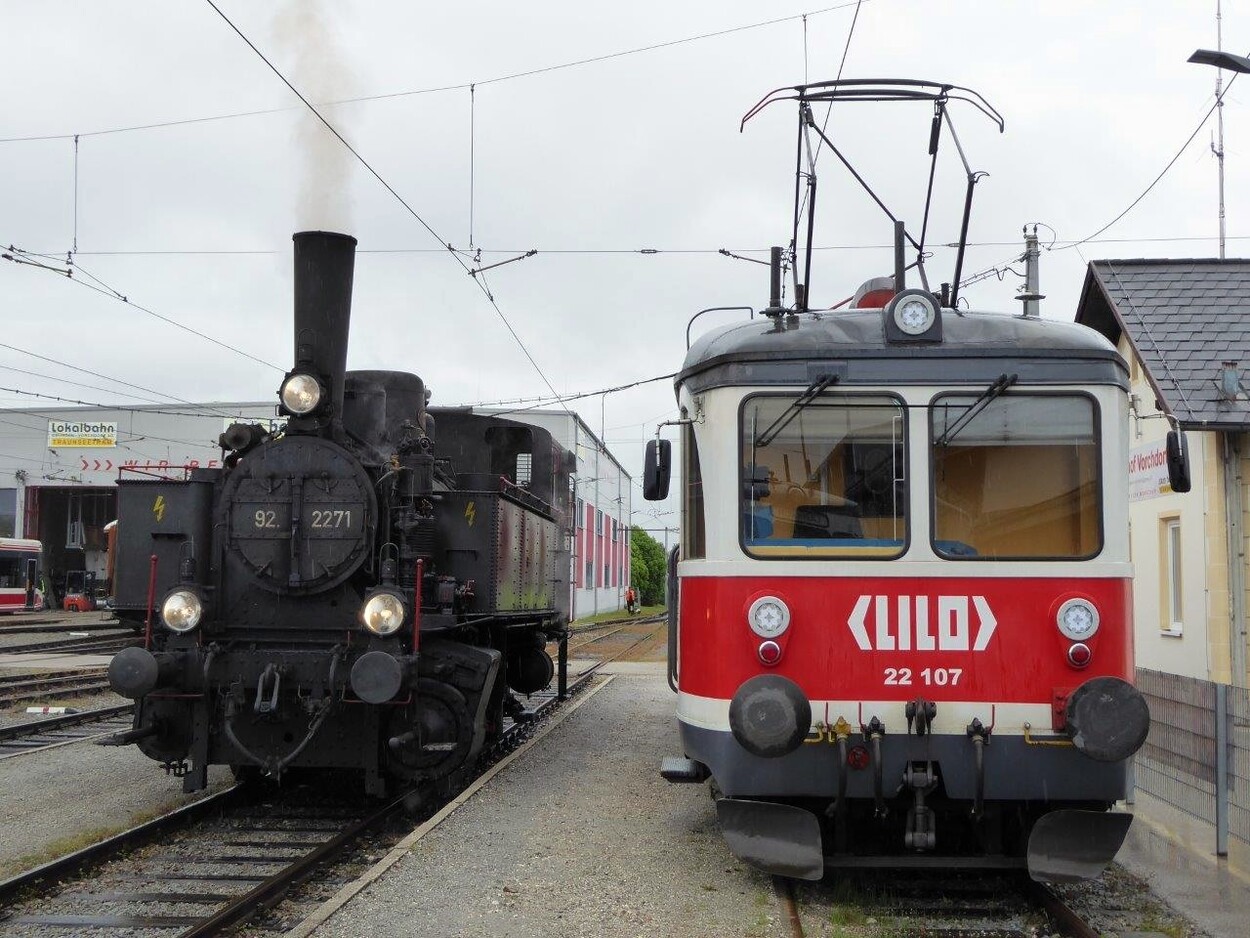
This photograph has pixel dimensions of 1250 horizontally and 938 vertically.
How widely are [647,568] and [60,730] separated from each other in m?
56.0

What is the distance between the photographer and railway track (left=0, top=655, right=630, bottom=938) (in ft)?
18.8

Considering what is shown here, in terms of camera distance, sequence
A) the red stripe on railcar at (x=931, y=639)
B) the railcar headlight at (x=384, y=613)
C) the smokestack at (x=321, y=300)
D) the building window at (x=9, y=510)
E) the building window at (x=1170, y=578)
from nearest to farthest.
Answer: the red stripe on railcar at (x=931, y=639), the railcar headlight at (x=384, y=613), the smokestack at (x=321, y=300), the building window at (x=1170, y=578), the building window at (x=9, y=510)

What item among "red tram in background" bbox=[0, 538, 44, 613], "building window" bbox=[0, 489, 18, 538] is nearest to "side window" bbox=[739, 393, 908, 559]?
"red tram in background" bbox=[0, 538, 44, 613]

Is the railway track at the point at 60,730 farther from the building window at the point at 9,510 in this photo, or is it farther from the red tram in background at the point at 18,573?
the building window at the point at 9,510

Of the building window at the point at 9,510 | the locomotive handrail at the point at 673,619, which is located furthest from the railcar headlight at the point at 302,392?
the building window at the point at 9,510

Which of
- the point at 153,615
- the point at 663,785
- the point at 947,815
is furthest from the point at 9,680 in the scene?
the point at 947,815

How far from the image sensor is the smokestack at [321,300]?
8000 millimetres

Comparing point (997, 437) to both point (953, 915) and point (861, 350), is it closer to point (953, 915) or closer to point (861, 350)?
point (861, 350)

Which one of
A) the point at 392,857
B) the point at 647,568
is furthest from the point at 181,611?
the point at 647,568

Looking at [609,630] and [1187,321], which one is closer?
[1187,321]

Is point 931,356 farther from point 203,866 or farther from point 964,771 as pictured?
point 203,866

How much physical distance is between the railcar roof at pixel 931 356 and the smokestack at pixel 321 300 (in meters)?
3.20

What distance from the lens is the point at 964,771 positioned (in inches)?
220

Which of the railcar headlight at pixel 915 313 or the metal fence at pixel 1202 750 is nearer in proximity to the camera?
the railcar headlight at pixel 915 313
